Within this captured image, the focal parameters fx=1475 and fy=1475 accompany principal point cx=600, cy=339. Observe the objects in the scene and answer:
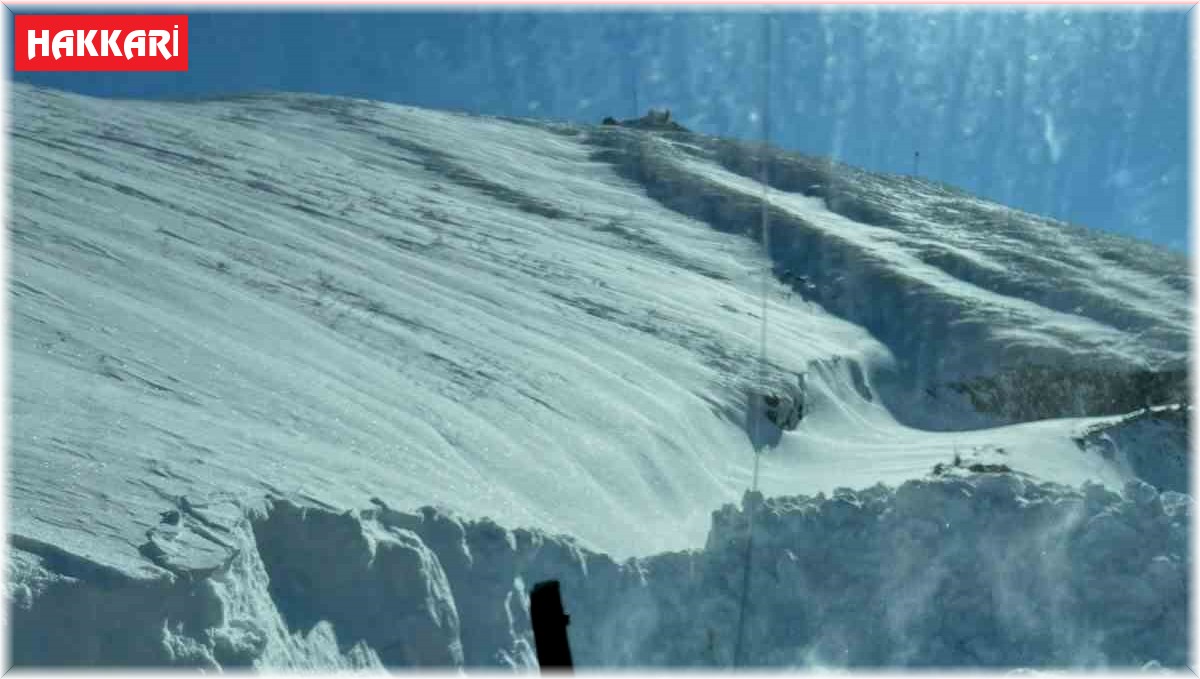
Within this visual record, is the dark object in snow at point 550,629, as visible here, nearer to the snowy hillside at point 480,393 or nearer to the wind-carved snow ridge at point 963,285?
the snowy hillside at point 480,393

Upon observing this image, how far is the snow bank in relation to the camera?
782 cm

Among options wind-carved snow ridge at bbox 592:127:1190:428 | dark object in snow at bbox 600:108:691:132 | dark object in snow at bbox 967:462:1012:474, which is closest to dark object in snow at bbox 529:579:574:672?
dark object in snow at bbox 967:462:1012:474

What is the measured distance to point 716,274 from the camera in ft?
82.8

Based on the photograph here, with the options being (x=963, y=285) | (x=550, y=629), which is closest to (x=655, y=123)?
(x=963, y=285)

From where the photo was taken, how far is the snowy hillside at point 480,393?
8.91m

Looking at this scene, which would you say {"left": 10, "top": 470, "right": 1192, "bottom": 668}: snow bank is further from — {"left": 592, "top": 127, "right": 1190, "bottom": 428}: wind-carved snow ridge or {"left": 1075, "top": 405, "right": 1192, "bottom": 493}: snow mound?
{"left": 592, "top": 127, "right": 1190, "bottom": 428}: wind-carved snow ridge

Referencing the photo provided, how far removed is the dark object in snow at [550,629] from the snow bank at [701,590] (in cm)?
343

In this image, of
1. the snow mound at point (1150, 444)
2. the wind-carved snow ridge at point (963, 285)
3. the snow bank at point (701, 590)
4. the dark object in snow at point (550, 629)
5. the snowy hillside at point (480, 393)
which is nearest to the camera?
the dark object in snow at point (550, 629)

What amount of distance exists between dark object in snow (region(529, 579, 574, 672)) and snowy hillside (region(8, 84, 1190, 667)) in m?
3.43

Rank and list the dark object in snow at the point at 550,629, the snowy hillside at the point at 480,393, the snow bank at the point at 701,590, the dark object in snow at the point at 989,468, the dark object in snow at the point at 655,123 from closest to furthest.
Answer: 1. the dark object in snow at the point at 550,629
2. the snow bank at the point at 701,590
3. the snowy hillside at the point at 480,393
4. the dark object in snow at the point at 989,468
5. the dark object in snow at the point at 655,123

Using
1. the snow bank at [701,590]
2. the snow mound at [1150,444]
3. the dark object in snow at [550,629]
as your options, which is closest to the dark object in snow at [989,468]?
the snow bank at [701,590]

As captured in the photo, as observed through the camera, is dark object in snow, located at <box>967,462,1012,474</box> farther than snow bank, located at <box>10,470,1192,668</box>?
Yes

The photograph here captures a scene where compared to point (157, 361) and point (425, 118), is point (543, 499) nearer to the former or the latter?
point (157, 361)

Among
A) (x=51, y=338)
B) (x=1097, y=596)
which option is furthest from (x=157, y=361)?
(x=1097, y=596)
